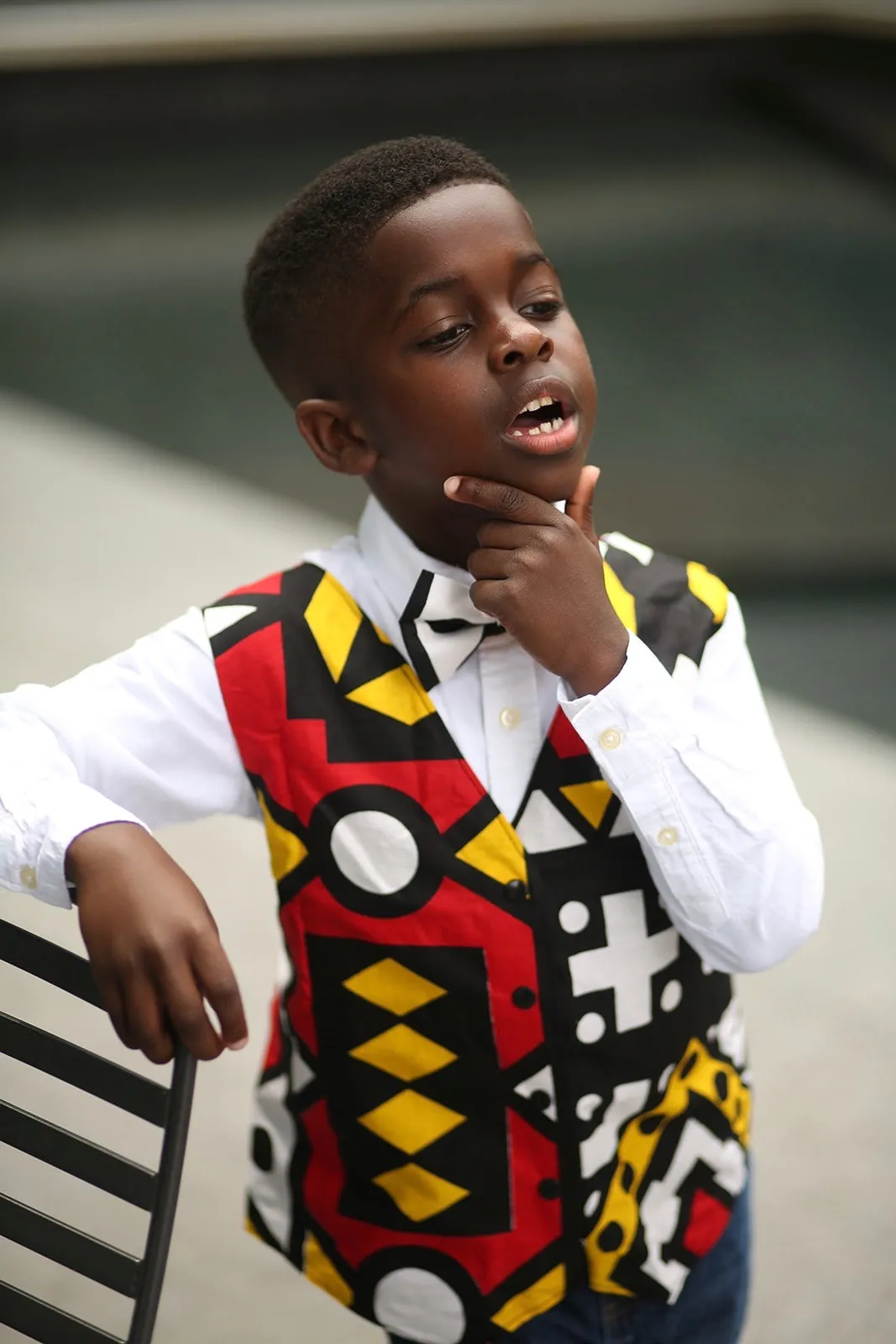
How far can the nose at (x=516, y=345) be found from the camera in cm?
88

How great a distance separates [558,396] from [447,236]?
0.12 meters

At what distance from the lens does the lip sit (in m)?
0.89

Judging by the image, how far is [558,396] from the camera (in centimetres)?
90

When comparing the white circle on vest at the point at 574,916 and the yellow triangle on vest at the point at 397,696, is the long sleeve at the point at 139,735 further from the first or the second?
the white circle on vest at the point at 574,916

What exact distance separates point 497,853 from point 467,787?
5 centimetres

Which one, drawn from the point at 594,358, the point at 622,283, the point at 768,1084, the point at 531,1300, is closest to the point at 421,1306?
the point at 531,1300

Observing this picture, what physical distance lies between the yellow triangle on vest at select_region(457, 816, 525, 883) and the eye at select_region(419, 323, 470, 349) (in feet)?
0.97

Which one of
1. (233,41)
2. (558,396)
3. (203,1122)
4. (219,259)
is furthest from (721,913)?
(233,41)

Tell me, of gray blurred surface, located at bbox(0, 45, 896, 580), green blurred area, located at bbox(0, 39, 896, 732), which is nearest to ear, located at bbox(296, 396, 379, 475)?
green blurred area, located at bbox(0, 39, 896, 732)

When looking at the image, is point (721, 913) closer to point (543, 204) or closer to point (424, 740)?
point (424, 740)

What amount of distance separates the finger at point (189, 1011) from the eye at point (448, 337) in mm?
391

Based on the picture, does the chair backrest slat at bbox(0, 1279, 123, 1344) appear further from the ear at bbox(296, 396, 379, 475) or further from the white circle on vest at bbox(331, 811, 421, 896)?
the ear at bbox(296, 396, 379, 475)

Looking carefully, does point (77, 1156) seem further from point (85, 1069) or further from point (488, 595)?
point (488, 595)

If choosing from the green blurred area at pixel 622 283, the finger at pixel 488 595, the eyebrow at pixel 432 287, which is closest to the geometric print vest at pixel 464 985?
the finger at pixel 488 595
